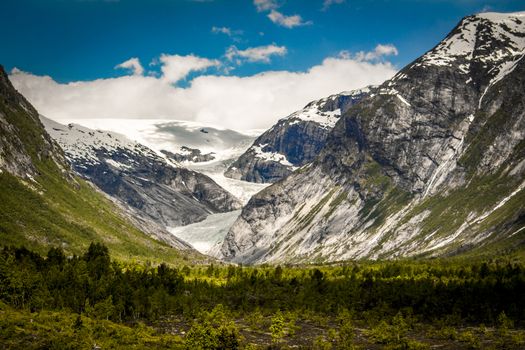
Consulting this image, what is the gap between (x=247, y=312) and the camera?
551 ft

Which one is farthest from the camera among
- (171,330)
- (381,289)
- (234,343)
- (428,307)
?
(381,289)

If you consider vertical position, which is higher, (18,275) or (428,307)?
(18,275)

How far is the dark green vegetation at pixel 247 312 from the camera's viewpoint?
106 meters

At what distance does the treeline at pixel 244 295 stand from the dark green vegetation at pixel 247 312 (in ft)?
0.97

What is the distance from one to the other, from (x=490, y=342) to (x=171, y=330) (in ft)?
199

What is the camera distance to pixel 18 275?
13912 centimetres

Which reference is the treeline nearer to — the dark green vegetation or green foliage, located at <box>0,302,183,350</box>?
the dark green vegetation

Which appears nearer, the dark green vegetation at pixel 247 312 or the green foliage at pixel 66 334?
the green foliage at pixel 66 334

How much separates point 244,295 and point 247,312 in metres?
16.1

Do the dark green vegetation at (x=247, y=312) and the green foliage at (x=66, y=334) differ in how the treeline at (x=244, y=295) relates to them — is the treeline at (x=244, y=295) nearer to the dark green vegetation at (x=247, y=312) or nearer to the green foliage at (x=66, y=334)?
the dark green vegetation at (x=247, y=312)

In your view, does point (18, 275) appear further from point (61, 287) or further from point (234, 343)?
point (234, 343)

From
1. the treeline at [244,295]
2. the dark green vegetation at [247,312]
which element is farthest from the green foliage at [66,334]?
the treeline at [244,295]

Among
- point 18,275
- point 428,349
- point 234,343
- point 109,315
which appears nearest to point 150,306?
point 109,315

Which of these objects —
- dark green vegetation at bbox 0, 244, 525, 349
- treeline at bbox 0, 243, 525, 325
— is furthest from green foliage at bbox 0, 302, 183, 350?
treeline at bbox 0, 243, 525, 325
